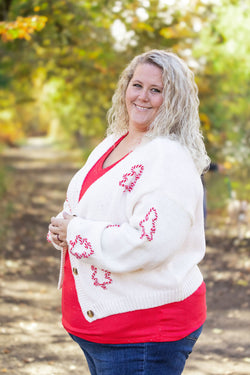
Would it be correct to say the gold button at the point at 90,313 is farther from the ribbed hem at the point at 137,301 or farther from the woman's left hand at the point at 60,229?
the woman's left hand at the point at 60,229

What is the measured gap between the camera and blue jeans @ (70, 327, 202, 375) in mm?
1921

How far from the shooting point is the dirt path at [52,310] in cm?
438

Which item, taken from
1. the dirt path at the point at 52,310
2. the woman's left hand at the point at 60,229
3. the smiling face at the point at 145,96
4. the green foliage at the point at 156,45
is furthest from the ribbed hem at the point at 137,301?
the green foliage at the point at 156,45

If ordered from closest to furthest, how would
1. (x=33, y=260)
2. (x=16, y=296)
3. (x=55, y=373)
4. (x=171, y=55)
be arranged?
1. (x=171, y=55)
2. (x=55, y=373)
3. (x=16, y=296)
4. (x=33, y=260)

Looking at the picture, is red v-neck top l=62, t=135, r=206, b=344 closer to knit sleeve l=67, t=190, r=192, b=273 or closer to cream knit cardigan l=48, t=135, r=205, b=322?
cream knit cardigan l=48, t=135, r=205, b=322

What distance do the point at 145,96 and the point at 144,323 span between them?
86 cm

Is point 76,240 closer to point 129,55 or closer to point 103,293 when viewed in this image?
point 103,293

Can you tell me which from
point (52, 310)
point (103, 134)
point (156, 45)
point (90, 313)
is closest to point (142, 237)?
point (90, 313)

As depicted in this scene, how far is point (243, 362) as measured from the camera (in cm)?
443

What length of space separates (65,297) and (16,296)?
14.0ft

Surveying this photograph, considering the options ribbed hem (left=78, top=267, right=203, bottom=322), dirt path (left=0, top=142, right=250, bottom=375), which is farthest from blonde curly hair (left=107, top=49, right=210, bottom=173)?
dirt path (left=0, top=142, right=250, bottom=375)

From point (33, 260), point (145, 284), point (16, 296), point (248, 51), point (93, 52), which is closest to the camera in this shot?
point (145, 284)

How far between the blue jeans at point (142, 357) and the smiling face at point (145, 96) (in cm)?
83

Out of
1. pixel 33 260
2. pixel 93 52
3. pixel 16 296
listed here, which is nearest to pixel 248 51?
pixel 93 52
